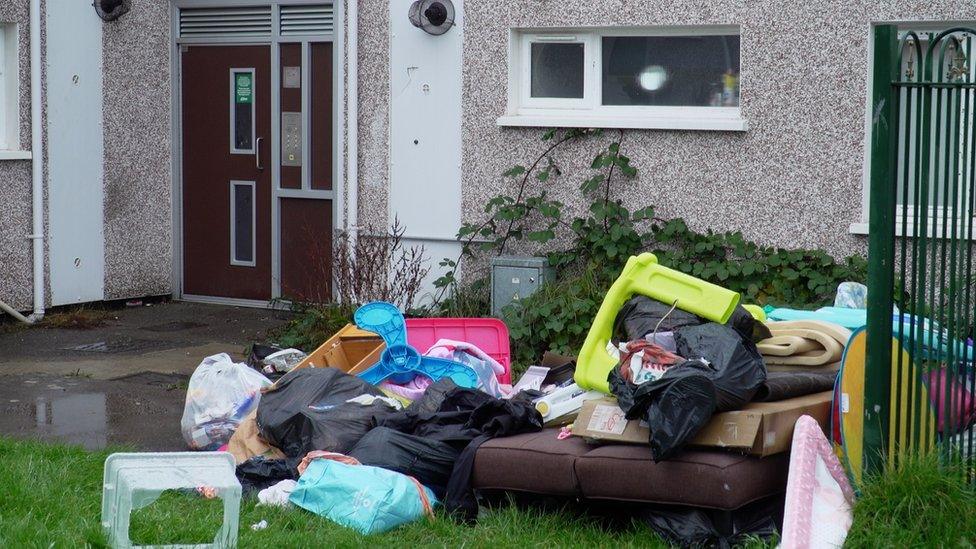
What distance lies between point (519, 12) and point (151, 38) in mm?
3570

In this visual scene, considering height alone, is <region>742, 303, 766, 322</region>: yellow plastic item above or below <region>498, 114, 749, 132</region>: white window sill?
below

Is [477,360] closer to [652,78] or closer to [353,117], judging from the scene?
[652,78]

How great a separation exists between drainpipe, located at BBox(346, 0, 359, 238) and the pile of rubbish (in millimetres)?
2685

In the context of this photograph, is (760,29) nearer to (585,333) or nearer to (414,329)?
(585,333)

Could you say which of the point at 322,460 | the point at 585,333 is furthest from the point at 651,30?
the point at 322,460

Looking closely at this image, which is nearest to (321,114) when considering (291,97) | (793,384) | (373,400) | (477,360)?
(291,97)

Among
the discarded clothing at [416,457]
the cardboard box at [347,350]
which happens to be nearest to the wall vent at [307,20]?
the cardboard box at [347,350]

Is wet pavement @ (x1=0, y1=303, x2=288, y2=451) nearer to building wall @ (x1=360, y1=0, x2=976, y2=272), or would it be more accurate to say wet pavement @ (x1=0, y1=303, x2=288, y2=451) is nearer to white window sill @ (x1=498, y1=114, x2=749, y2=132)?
white window sill @ (x1=498, y1=114, x2=749, y2=132)

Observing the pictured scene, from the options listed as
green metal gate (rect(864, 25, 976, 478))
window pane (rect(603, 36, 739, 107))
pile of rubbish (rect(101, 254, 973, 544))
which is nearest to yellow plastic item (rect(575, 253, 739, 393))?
pile of rubbish (rect(101, 254, 973, 544))

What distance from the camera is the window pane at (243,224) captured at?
1077 centimetres

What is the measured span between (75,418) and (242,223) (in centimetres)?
387

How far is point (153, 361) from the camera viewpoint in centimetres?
873

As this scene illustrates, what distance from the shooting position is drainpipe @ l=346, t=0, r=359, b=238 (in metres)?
9.51

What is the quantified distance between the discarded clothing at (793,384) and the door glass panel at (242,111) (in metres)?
6.21
